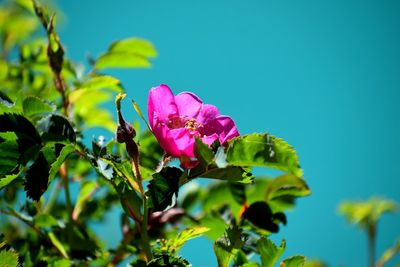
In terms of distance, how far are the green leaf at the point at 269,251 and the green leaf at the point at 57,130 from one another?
42 cm

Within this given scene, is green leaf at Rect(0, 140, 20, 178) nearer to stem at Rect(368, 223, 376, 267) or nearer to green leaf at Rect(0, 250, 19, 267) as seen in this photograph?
green leaf at Rect(0, 250, 19, 267)

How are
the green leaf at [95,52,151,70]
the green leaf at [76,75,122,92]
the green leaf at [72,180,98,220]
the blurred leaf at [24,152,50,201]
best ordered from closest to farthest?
the blurred leaf at [24,152,50,201] < the green leaf at [76,75,122,92] < the green leaf at [72,180,98,220] < the green leaf at [95,52,151,70]

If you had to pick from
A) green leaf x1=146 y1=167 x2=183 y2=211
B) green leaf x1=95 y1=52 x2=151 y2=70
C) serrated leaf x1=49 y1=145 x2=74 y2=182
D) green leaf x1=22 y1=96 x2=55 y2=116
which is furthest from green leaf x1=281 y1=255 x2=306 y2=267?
green leaf x1=95 y1=52 x2=151 y2=70

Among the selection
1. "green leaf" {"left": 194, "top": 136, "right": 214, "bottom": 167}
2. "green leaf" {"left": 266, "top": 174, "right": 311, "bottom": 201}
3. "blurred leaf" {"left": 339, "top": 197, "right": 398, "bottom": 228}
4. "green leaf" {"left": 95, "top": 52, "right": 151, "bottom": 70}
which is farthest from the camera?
"blurred leaf" {"left": 339, "top": 197, "right": 398, "bottom": 228}

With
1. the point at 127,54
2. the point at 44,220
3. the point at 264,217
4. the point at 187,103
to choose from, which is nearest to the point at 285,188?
the point at 264,217

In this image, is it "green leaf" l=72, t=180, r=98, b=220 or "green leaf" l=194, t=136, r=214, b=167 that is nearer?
"green leaf" l=194, t=136, r=214, b=167

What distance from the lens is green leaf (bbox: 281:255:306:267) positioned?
0.84 m

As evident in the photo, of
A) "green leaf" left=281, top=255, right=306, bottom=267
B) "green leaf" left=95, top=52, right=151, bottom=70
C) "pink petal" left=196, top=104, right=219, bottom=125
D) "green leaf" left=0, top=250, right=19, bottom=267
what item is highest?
"green leaf" left=95, top=52, right=151, bottom=70

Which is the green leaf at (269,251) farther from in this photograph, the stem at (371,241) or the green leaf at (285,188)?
the stem at (371,241)

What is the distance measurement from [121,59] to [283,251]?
92cm

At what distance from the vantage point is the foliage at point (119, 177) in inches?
29.9

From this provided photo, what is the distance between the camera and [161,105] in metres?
0.85

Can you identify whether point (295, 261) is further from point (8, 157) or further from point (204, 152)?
point (8, 157)

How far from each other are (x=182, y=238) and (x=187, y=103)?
271 millimetres
